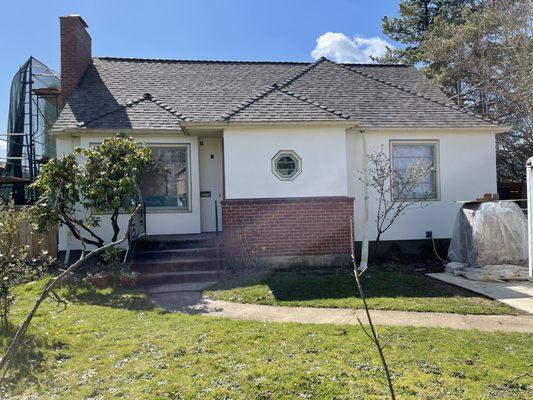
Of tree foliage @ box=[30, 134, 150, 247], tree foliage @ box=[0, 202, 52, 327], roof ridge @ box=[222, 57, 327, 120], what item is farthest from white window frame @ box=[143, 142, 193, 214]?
tree foliage @ box=[0, 202, 52, 327]

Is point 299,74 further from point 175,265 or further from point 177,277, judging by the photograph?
point 177,277

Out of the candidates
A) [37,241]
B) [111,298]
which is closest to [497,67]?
[111,298]

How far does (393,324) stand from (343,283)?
7.34 feet

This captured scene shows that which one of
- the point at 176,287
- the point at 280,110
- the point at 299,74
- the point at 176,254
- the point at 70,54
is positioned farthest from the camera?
the point at 299,74

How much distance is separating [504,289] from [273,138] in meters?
5.30

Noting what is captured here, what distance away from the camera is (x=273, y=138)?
8867 millimetres

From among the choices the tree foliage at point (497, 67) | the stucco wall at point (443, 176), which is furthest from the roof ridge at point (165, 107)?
the tree foliage at point (497, 67)

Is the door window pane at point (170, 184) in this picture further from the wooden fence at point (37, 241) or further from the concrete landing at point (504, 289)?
the concrete landing at point (504, 289)

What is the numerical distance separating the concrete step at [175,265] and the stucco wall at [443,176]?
12.7 feet

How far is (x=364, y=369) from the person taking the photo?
12.0 feet

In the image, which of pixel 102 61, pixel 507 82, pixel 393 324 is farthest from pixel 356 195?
pixel 507 82

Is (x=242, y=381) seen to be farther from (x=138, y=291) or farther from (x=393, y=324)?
(x=138, y=291)

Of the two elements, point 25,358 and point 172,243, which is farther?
point 172,243

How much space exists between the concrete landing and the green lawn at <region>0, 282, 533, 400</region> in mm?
1721
